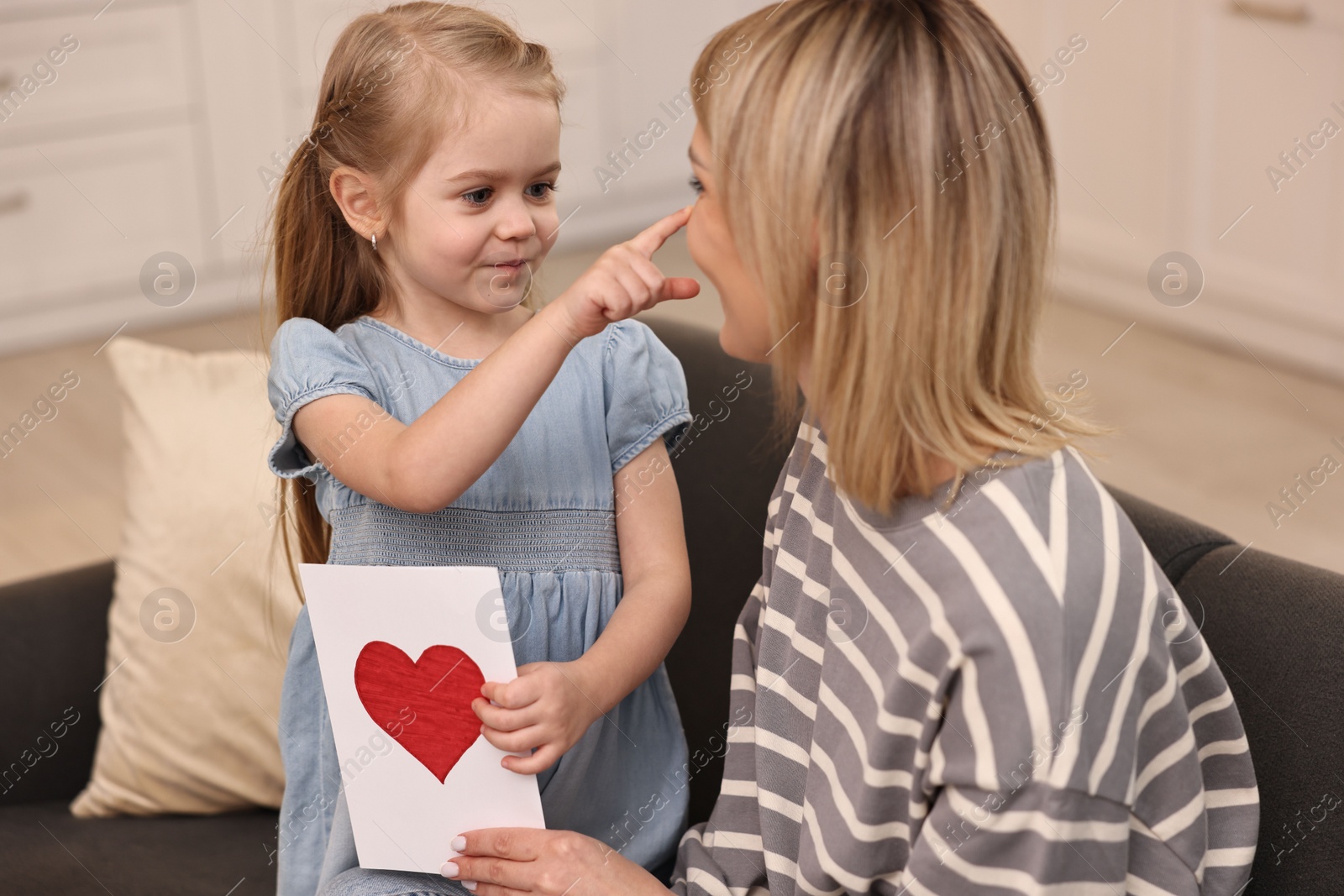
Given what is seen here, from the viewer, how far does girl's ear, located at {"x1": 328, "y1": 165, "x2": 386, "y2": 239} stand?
3.44 feet

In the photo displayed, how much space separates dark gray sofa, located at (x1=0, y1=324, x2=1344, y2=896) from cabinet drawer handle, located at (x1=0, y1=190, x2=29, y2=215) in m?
2.17

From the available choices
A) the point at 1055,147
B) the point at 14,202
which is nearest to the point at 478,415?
the point at 14,202

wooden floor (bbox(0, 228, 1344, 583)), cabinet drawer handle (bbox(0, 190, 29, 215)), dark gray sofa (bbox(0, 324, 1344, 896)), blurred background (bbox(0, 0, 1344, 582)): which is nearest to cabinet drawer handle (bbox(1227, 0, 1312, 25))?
blurred background (bbox(0, 0, 1344, 582))

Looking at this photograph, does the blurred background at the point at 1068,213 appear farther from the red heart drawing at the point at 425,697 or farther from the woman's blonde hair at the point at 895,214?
the woman's blonde hair at the point at 895,214

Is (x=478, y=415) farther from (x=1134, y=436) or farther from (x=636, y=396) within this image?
(x=1134, y=436)

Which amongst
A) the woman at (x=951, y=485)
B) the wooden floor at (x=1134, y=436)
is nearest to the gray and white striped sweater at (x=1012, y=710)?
the woman at (x=951, y=485)

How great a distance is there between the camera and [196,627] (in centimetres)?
141

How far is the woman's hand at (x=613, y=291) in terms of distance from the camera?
33.9 inches

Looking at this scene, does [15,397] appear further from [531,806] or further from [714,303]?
[531,806]

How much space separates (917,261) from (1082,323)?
3007 mm

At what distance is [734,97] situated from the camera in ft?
2.57

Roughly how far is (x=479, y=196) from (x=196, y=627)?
0.67m

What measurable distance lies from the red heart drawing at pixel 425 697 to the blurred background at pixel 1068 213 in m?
1.99

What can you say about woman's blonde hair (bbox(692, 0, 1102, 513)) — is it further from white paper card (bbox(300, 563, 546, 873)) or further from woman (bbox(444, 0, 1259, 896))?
white paper card (bbox(300, 563, 546, 873))
